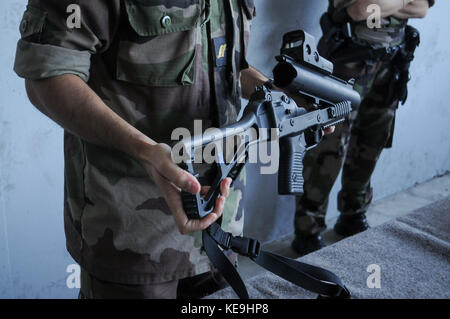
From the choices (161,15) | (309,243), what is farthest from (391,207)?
(161,15)

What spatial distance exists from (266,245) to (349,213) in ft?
1.40

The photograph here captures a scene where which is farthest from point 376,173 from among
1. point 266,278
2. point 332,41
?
point 266,278

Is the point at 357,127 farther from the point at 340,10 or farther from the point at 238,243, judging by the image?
the point at 238,243

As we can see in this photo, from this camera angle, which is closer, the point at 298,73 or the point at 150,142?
the point at 150,142

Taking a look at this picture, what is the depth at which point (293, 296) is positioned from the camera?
701 millimetres

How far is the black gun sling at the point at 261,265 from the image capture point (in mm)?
619

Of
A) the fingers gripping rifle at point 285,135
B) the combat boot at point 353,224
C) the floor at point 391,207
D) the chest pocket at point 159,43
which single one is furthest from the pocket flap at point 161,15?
the combat boot at point 353,224

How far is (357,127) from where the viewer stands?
1.96 m

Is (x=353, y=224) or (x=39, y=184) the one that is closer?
(x=39, y=184)

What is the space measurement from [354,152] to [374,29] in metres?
0.63

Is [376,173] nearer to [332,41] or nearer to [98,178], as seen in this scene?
[332,41]

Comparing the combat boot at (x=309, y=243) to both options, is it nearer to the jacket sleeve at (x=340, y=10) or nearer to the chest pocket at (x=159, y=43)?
the jacket sleeve at (x=340, y=10)

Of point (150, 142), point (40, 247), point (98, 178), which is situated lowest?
point (40, 247)

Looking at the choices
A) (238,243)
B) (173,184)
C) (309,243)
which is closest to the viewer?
(173,184)
